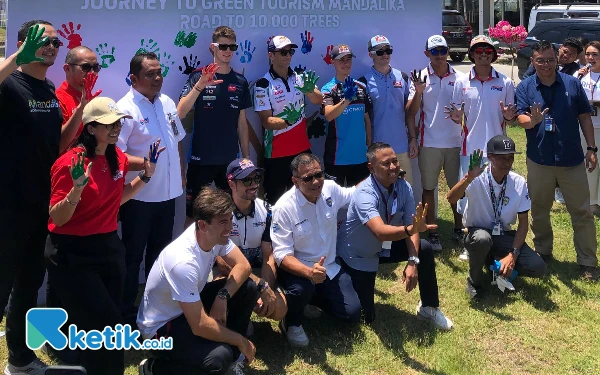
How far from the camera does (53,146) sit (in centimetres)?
384

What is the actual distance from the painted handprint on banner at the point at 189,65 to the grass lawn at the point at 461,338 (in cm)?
222

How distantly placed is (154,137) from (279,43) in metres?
1.60

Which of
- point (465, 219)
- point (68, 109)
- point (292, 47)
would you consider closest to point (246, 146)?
point (292, 47)

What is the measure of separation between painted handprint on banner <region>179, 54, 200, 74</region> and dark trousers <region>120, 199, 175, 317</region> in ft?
4.41

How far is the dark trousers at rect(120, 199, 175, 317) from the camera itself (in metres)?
4.41

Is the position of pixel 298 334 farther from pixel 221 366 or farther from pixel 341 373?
pixel 221 366

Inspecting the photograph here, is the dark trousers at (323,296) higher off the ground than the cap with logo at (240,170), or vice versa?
the cap with logo at (240,170)

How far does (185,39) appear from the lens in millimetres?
5285

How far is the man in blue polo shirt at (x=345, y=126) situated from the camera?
18.4 ft

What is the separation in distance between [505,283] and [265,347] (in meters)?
2.00

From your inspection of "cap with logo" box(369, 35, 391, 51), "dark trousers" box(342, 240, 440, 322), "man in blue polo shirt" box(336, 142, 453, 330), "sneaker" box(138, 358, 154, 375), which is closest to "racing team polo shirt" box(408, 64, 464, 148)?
"cap with logo" box(369, 35, 391, 51)

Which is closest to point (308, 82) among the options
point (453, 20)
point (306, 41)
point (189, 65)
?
point (306, 41)

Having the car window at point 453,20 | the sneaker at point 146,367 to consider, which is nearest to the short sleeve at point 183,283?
the sneaker at point 146,367

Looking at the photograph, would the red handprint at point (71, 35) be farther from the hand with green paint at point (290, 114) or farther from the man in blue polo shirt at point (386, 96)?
the man in blue polo shirt at point (386, 96)
